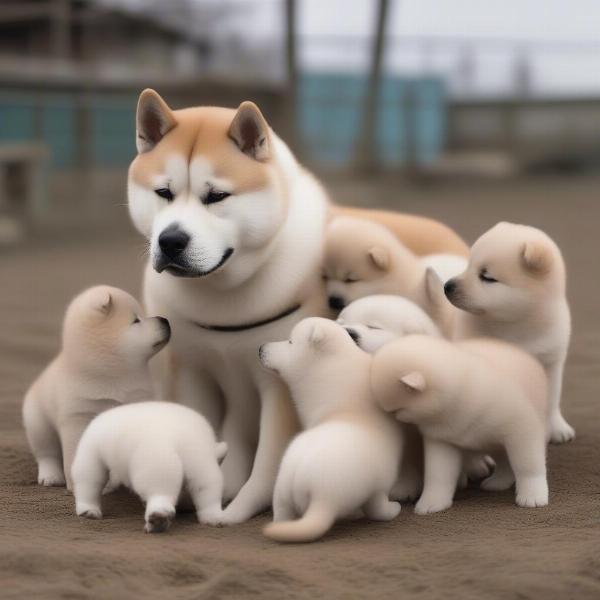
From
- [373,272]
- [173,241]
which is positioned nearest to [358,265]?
[373,272]

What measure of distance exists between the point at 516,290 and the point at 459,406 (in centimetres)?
44

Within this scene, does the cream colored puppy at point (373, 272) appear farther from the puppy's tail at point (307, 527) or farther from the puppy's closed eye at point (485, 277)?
the puppy's tail at point (307, 527)

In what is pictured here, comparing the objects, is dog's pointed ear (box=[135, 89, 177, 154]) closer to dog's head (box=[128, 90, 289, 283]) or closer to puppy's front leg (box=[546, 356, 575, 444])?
dog's head (box=[128, 90, 289, 283])

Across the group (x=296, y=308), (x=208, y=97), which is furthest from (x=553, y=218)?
(x=296, y=308)

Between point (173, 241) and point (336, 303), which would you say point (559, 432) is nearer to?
point (336, 303)

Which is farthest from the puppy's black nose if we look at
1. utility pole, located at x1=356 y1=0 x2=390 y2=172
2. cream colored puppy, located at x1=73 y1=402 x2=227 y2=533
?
utility pole, located at x1=356 y1=0 x2=390 y2=172

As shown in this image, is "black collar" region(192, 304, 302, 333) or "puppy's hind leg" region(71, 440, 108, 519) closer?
"puppy's hind leg" region(71, 440, 108, 519)

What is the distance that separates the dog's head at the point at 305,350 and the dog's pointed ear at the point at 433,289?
609mm

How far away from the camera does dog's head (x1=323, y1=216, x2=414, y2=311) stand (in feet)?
11.1

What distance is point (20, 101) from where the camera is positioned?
41.4 feet

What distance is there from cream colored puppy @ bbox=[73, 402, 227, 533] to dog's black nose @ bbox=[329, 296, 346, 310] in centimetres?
66

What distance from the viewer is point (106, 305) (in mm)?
3145

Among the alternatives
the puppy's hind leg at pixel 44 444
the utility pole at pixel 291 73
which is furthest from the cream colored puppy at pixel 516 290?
the utility pole at pixel 291 73

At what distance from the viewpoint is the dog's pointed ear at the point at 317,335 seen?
2.88 metres
